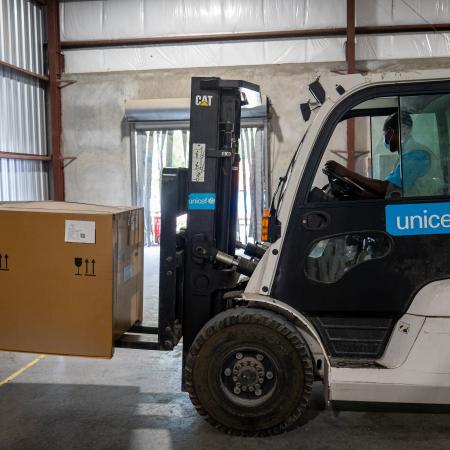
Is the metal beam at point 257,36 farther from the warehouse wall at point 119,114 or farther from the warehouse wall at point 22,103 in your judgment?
the warehouse wall at point 22,103

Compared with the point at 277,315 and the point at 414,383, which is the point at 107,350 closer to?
the point at 277,315

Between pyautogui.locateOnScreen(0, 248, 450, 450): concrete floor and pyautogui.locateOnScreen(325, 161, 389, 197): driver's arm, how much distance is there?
1.50 meters

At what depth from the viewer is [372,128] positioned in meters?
3.58

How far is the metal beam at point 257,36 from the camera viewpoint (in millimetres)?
9016

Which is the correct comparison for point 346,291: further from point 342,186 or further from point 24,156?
point 24,156

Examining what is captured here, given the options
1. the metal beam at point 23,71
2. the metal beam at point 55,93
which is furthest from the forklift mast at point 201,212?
the metal beam at point 55,93

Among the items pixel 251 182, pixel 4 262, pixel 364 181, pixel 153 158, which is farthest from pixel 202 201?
pixel 153 158

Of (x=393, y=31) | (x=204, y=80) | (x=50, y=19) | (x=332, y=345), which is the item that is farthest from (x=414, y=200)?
(x=50, y=19)

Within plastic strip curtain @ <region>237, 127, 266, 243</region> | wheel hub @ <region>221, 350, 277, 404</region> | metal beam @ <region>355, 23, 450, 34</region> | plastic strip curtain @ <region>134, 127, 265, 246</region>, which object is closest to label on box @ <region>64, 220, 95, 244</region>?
wheel hub @ <region>221, 350, 277, 404</region>

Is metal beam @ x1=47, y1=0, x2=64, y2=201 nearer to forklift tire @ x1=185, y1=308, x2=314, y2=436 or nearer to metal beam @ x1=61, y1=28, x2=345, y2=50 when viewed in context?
metal beam @ x1=61, y1=28, x2=345, y2=50

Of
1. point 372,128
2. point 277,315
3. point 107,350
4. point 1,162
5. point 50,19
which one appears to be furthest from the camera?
point 50,19

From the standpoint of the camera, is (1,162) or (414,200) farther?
(1,162)

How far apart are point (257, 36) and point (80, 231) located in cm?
740

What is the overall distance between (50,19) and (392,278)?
932cm
